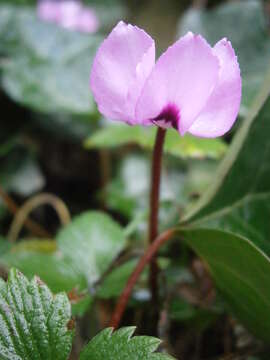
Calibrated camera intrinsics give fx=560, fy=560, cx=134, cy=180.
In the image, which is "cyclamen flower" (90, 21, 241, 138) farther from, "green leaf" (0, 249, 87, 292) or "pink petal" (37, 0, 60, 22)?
"pink petal" (37, 0, 60, 22)

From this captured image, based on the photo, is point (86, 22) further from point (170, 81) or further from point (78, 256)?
point (170, 81)

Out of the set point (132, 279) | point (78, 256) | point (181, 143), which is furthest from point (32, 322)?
point (181, 143)

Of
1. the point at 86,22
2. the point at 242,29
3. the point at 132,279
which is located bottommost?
the point at 132,279

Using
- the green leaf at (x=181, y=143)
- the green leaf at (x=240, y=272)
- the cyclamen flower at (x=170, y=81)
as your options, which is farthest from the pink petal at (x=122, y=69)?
the green leaf at (x=181, y=143)

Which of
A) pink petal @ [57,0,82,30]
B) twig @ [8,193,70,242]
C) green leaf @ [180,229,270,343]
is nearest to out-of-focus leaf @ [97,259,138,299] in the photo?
green leaf @ [180,229,270,343]

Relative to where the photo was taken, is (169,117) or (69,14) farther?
(69,14)
